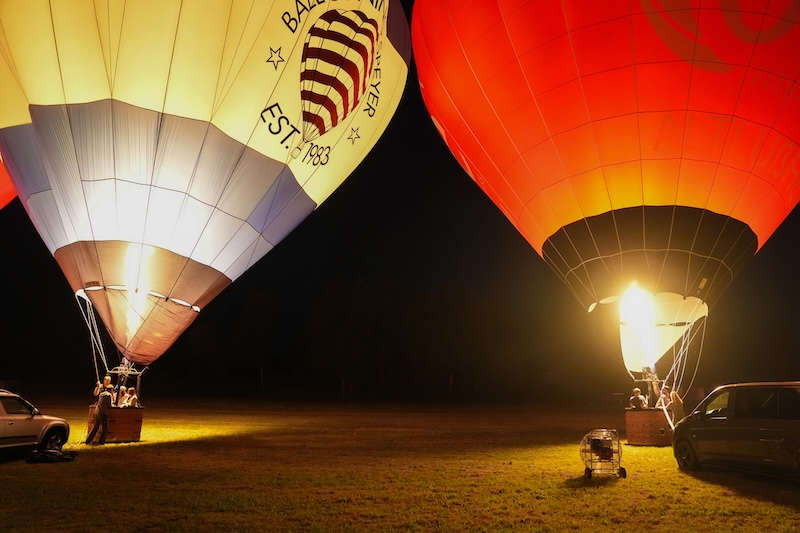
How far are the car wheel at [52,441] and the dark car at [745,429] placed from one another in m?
8.03

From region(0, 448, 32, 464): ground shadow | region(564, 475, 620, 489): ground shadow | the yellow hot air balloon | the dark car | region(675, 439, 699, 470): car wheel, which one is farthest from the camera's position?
the yellow hot air balloon

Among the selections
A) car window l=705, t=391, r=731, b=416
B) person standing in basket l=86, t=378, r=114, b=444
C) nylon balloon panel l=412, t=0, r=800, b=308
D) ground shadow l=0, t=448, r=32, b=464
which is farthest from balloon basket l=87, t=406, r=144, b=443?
car window l=705, t=391, r=731, b=416

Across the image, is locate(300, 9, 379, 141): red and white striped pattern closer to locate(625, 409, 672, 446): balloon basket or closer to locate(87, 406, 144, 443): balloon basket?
locate(87, 406, 144, 443): balloon basket

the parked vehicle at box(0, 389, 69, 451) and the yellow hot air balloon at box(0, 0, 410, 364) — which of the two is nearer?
the parked vehicle at box(0, 389, 69, 451)

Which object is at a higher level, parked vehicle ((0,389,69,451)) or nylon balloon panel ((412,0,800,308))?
nylon balloon panel ((412,0,800,308))

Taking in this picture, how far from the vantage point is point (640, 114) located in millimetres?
9352

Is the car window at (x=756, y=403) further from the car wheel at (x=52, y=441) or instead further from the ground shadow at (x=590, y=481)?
the car wheel at (x=52, y=441)

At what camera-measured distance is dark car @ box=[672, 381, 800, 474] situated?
6.61 meters

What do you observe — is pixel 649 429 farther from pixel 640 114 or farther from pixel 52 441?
pixel 52 441

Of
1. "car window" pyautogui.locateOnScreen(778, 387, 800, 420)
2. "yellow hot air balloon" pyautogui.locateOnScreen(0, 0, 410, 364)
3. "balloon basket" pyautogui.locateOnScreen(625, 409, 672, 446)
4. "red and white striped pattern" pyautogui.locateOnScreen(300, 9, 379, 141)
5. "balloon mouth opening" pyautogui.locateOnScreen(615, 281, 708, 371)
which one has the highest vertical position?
"red and white striped pattern" pyautogui.locateOnScreen(300, 9, 379, 141)

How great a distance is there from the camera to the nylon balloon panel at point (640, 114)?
350 inches

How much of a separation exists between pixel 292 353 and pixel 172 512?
3799 centimetres

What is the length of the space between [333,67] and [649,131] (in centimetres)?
504

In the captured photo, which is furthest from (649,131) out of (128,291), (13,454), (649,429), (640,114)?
(13,454)
